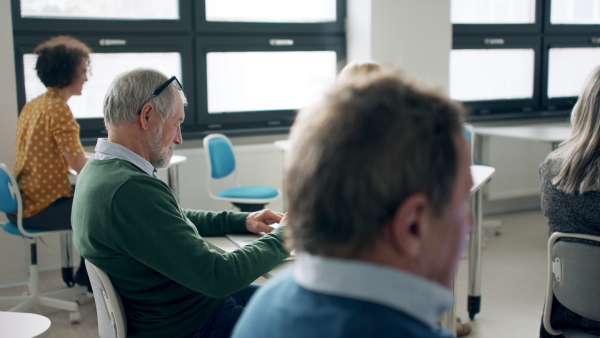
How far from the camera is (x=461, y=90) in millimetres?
5297

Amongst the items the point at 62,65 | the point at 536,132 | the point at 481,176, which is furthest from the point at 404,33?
the point at 62,65

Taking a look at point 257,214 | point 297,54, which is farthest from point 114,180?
point 297,54

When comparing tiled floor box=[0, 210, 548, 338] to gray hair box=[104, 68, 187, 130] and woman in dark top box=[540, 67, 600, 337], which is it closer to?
woman in dark top box=[540, 67, 600, 337]

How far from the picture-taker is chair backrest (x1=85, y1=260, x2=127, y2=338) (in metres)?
1.44

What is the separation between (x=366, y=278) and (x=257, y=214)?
1.29m

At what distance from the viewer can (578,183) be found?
177 cm

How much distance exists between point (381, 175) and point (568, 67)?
5.68 meters

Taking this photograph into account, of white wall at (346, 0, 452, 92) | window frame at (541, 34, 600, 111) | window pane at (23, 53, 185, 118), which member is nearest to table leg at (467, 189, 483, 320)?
white wall at (346, 0, 452, 92)

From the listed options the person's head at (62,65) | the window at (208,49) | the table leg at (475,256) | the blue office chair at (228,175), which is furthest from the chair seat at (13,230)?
the table leg at (475,256)

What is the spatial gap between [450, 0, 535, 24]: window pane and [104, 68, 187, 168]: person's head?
13.0 feet

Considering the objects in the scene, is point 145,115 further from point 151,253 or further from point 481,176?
point 481,176

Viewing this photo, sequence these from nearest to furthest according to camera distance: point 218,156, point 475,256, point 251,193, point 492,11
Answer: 1. point 475,256
2. point 251,193
3. point 218,156
4. point 492,11

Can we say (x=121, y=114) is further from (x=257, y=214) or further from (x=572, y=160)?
(x=572, y=160)

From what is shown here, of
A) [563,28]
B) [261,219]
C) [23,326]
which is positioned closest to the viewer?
[23,326]
